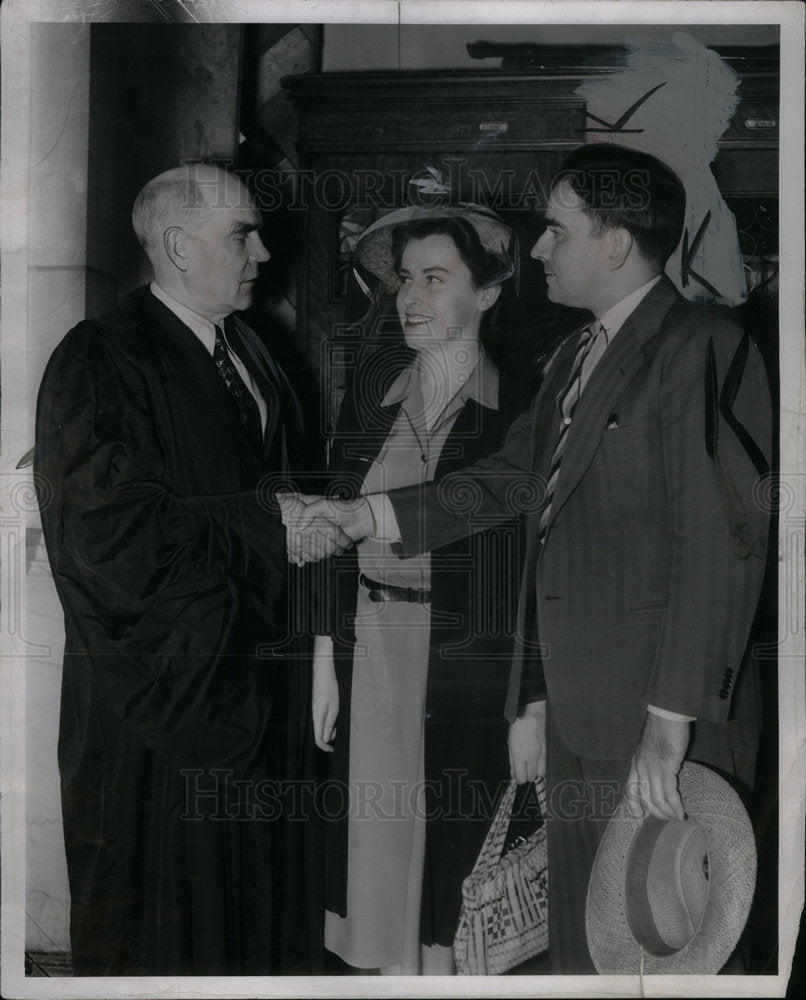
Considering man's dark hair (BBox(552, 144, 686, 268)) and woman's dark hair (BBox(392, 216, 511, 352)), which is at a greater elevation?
man's dark hair (BBox(552, 144, 686, 268))

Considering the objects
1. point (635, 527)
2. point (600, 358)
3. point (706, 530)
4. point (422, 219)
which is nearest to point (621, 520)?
point (635, 527)

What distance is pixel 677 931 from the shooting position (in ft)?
7.76

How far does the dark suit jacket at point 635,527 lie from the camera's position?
2.28 m

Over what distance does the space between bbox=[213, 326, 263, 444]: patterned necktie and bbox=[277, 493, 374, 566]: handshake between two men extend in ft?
0.52

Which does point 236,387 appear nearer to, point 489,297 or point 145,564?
point 145,564

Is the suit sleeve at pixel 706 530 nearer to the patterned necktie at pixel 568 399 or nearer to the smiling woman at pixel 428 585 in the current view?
the patterned necktie at pixel 568 399

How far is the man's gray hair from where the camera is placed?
231 centimetres

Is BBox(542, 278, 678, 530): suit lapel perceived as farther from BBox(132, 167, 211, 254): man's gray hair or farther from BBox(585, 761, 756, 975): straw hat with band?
BBox(132, 167, 211, 254): man's gray hair

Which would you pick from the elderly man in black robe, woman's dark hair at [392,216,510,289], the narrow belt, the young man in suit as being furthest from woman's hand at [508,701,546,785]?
woman's dark hair at [392,216,510,289]

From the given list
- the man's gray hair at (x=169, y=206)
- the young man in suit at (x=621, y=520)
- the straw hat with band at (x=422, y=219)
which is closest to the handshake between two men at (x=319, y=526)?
the young man in suit at (x=621, y=520)

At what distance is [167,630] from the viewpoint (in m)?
2.30

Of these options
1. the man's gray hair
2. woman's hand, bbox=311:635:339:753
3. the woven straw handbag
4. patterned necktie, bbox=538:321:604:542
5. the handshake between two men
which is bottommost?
the woven straw handbag

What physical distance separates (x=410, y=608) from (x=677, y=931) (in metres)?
0.94

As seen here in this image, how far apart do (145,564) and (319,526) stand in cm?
38
